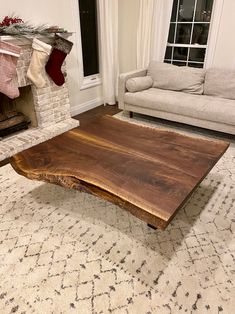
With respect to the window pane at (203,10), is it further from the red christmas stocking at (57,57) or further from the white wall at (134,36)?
the red christmas stocking at (57,57)

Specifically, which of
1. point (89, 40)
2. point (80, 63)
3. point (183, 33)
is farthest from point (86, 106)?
point (183, 33)

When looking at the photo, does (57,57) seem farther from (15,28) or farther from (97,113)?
(97,113)

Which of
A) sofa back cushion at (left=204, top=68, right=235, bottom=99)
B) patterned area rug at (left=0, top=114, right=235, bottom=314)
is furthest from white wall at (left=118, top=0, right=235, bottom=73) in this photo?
patterned area rug at (left=0, top=114, right=235, bottom=314)

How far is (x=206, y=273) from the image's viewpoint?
4.62ft

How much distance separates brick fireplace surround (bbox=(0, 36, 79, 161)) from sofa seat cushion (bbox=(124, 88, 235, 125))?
36.1 inches

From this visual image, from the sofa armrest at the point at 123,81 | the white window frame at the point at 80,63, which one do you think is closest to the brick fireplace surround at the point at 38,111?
the white window frame at the point at 80,63

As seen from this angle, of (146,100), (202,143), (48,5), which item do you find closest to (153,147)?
(202,143)

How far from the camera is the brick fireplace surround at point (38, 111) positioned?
2.62m

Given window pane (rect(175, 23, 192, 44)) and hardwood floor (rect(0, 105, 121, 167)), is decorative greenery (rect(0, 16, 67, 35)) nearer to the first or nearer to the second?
hardwood floor (rect(0, 105, 121, 167))

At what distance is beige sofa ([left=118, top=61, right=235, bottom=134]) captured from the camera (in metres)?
2.83

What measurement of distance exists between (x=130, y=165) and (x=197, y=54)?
293cm

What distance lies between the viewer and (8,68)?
247 centimetres

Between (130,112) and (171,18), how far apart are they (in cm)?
159

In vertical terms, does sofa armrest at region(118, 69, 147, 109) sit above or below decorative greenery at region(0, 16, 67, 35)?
below
